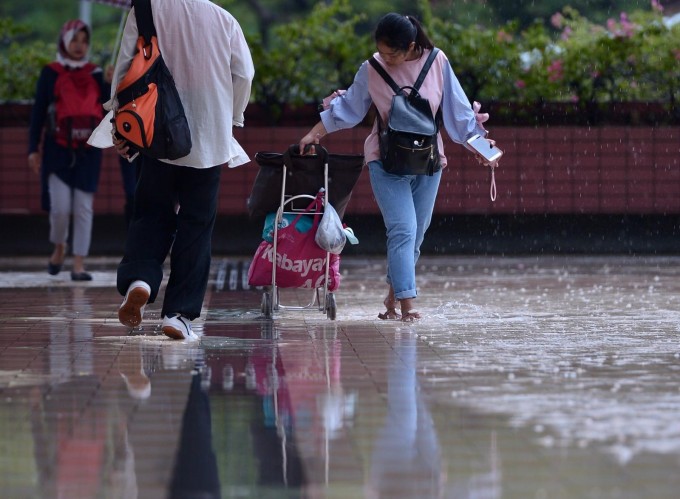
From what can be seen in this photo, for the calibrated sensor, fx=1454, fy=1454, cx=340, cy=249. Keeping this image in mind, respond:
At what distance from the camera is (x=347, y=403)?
5.61m

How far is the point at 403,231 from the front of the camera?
28.4 ft

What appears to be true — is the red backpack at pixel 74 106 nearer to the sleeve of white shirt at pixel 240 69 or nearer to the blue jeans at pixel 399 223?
the blue jeans at pixel 399 223

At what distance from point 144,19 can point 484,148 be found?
2316mm

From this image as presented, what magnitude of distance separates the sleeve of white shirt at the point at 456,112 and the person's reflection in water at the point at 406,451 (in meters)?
2.83

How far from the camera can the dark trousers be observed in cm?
760

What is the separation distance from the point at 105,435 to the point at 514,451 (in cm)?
140

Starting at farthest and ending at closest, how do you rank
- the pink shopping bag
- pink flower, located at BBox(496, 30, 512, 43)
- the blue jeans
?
pink flower, located at BBox(496, 30, 512, 43) < the pink shopping bag < the blue jeans

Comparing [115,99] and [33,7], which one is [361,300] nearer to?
[115,99]

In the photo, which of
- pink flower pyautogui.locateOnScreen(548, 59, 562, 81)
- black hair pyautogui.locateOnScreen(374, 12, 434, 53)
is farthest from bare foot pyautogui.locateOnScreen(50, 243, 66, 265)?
pink flower pyautogui.locateOnScreen(548, 59, 562, 81)

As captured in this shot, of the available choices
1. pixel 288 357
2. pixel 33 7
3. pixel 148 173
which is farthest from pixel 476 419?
pixel 33 7

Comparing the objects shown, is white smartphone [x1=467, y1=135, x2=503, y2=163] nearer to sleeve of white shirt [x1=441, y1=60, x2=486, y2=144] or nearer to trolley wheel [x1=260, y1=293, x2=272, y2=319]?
sleeve of white shirt [x1=441, y1=60, x2=486, y2=144]

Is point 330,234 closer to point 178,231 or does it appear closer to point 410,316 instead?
point 410,316

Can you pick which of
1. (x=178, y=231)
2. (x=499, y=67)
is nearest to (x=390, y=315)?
(x=178, y=231)

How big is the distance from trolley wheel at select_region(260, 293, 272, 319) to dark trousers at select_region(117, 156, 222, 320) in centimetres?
124
